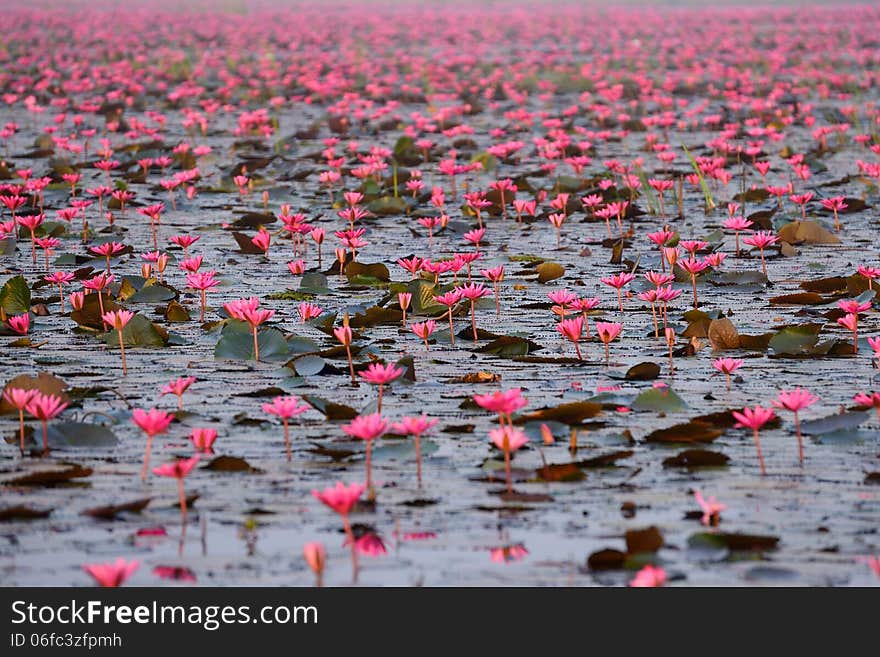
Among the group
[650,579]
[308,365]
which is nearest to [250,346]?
[308,365]

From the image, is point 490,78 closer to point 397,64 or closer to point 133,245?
point 397,64

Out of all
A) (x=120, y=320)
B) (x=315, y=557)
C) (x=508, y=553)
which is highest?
(x=120, y=320)

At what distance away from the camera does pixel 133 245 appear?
281 inches

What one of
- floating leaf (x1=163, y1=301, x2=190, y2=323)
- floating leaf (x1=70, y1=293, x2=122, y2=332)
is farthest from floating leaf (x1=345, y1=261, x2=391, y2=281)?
floating leaf (x1=70, y1=293, x2=122, y2=332)

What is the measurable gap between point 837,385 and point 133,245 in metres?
4.24

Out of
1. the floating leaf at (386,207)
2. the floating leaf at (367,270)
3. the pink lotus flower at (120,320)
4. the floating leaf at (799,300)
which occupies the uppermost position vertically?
the pink lotus flower at (120,320)

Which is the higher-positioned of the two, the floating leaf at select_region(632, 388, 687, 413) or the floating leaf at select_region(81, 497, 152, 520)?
the floating leaf at select_region(632, 388, 687, 413)

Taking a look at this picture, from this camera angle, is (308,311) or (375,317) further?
(375,317)

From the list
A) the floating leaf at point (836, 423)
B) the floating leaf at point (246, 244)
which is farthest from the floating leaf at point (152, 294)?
the floating leaf at point (836, 423)

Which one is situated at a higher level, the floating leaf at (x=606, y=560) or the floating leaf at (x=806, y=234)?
the floating leaf at (x=806, y=234)

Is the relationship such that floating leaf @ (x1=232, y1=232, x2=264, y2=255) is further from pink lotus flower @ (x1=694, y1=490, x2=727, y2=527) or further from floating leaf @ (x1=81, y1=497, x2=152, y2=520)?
pink lotus flower @ (x1=694, y1=490, x2=727, y2=527)

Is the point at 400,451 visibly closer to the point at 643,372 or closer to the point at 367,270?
the point at 643,372

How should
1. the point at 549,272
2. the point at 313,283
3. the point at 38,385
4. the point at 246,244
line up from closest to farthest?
the point at 38,385 < the point at 313,283 < the point at 549,272 < the point at 246,244

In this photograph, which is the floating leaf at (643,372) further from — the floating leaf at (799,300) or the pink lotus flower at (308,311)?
the floating leaf at (799,300)
